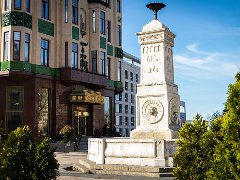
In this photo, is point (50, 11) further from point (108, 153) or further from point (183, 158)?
point (183, 158)

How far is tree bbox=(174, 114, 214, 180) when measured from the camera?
9.39 m

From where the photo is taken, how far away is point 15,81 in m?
34.8

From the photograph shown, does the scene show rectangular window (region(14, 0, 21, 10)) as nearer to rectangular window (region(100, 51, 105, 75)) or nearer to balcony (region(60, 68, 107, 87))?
balcony (region(60, 68, 107, 87))

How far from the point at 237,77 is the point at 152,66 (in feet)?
38.9

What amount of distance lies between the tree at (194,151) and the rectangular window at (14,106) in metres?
27.4

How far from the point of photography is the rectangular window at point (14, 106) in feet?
114

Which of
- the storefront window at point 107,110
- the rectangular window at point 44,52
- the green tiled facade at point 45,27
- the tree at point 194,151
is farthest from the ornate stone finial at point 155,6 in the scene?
the storefront window at point 107,110

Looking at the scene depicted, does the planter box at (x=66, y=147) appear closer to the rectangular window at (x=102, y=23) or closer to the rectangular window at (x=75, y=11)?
the rectangular window at (x=75, y=11)

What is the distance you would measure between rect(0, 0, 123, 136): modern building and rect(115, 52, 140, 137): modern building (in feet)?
120

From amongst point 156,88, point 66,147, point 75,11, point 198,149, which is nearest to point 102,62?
point 75,11

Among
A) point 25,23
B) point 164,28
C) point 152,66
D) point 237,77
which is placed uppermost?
point 25,23

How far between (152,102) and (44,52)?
2100 cm

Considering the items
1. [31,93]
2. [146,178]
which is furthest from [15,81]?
[146,178]

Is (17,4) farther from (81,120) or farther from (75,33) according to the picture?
(81,120)
